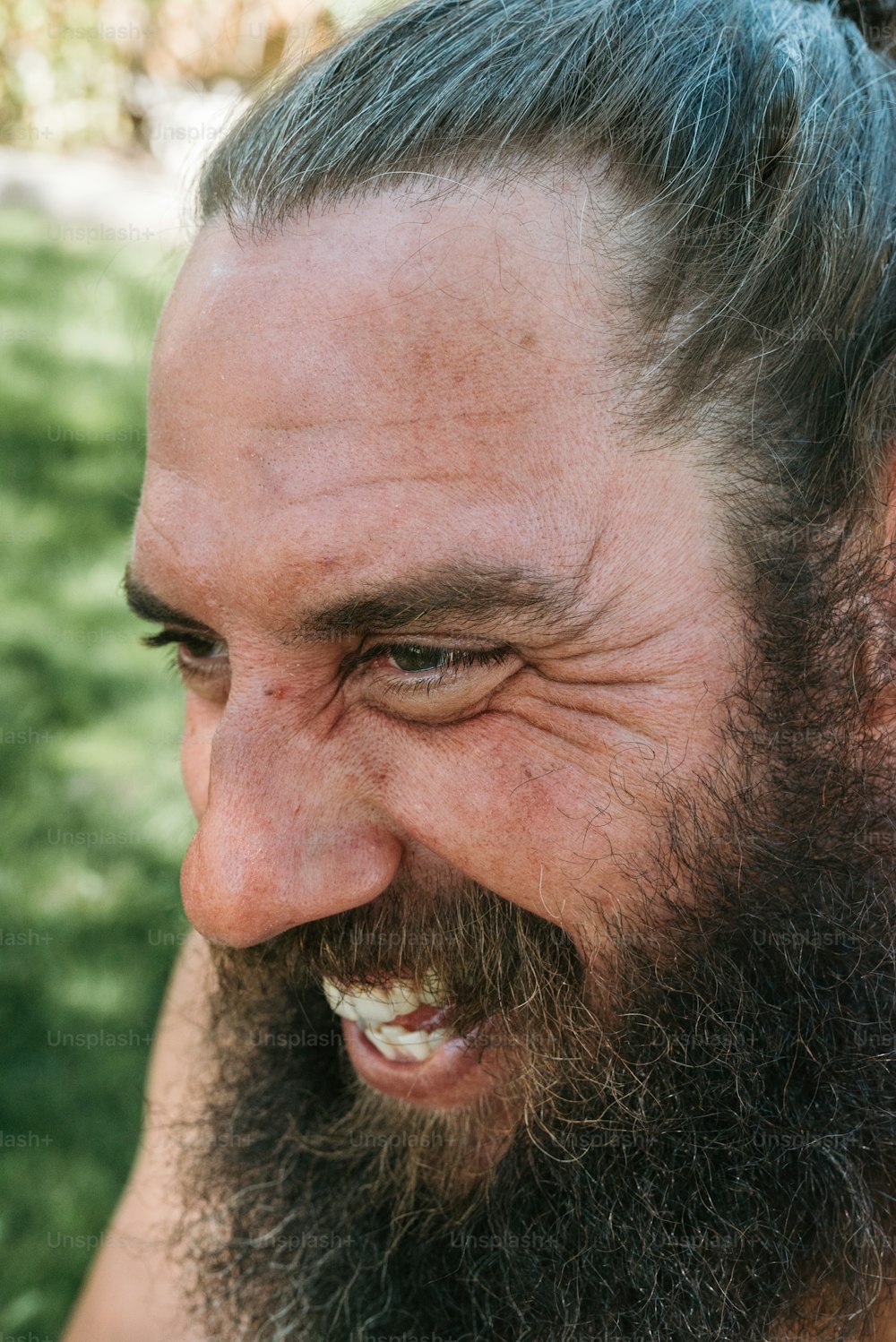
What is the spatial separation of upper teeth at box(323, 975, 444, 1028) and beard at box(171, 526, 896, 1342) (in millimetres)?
30

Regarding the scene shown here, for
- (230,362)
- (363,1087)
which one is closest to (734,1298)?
(363,1087)

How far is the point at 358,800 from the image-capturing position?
5.85ft

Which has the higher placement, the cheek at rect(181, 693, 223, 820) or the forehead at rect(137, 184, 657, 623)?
the forehead at rect(137, 184, 657, 623)

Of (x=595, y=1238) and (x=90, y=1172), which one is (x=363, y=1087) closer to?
(x=595, y=1238)

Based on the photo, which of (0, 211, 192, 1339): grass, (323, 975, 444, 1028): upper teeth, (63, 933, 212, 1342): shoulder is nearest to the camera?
(323, 975, 444, 1028): upper teeth

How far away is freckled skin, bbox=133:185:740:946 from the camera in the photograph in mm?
1650

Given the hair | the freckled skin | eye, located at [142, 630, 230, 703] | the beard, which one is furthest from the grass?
the beard

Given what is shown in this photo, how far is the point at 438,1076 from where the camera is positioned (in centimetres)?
205

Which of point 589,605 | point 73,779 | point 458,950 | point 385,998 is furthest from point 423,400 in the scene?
point 73,779

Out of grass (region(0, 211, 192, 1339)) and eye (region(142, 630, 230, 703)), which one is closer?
eye (region(142, 630, 230, 703))

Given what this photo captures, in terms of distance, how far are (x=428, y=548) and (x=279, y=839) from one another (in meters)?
0.45

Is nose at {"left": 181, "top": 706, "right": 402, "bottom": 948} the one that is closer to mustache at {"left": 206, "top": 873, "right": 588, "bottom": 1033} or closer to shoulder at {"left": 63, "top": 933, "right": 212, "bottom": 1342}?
mustache at {"left": 206, "top": 873, "right": 588, "bottom": 1033}

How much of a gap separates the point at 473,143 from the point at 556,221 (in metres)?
0.18

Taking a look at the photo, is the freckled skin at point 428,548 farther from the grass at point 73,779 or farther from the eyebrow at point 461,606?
the grass at point 73,779
